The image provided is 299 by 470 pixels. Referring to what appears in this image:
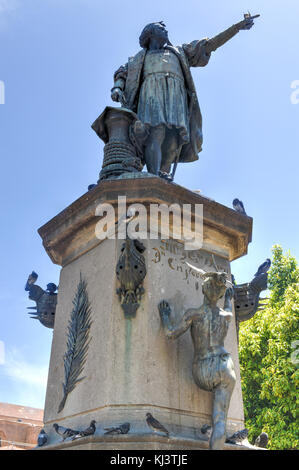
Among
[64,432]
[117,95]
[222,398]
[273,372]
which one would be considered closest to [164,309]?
[222,398]

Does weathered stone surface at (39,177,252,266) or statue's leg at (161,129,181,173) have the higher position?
statue's leg at (161,129,181,173)

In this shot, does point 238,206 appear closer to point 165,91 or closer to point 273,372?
point 165,91

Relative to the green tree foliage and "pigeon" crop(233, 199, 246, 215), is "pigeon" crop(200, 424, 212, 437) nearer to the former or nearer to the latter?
"pigeon" crop(233, 199, 246, 215)

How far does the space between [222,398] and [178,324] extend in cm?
67

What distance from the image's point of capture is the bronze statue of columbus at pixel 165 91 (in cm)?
557

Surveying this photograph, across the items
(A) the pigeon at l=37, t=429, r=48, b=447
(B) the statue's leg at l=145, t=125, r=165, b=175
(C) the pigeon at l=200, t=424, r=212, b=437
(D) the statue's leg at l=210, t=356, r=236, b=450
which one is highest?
(B) the statue's leg at l=145, t=125, r=165, b=175

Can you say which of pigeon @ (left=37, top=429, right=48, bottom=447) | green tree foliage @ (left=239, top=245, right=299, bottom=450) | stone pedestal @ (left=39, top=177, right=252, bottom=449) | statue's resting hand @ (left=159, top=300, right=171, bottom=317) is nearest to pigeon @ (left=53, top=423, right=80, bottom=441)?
stone pedestal @ (left=39, top=177, right=252, bottom=449)

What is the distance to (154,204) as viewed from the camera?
4.43 meters

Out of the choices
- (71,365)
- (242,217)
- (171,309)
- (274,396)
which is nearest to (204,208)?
(242,217)

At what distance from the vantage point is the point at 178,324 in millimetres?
3887

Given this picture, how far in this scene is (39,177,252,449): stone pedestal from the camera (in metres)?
3.62

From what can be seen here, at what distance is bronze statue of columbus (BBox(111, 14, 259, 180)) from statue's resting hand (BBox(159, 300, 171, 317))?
1860 mm

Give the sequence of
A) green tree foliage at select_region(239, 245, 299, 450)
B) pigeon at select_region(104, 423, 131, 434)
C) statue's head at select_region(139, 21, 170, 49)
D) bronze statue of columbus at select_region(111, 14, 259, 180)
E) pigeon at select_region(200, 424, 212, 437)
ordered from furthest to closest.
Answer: green tree foliage at select_region(239, 245, 299, 450), statue's head at select_region(139, 21, 170, 49), bronze statue of columbus at select_region(111, 14, 259, 180), pigeon at select_region(200, 424, 212, 437), pigeon at select_region(104, 423, 131, 434)
